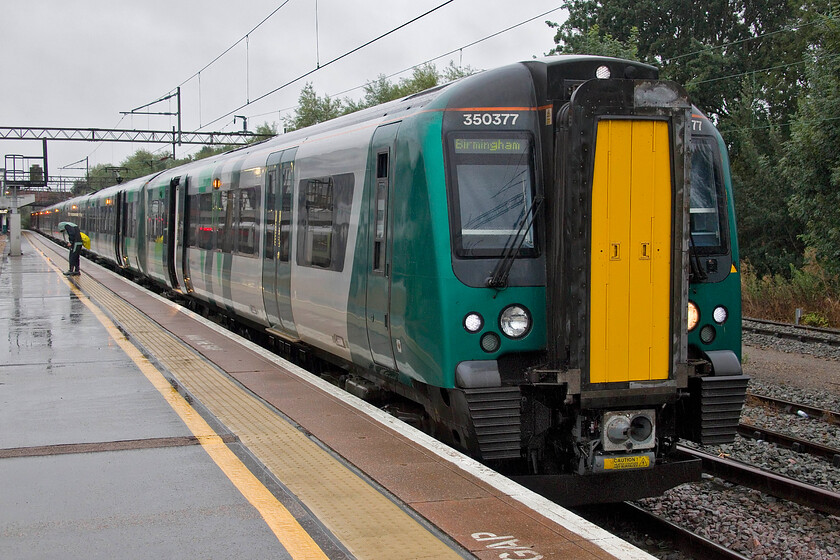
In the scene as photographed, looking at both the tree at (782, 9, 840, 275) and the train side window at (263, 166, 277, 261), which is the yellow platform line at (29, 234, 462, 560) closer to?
the train side window at (263, 166, 277, 261)

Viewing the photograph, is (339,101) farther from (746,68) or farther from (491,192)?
(491,192)

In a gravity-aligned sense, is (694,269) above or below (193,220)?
below

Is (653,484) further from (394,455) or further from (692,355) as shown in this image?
(394,455)

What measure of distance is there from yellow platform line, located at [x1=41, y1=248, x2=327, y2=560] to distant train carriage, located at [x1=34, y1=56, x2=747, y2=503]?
1541 mm

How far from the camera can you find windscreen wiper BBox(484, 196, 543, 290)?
642cm

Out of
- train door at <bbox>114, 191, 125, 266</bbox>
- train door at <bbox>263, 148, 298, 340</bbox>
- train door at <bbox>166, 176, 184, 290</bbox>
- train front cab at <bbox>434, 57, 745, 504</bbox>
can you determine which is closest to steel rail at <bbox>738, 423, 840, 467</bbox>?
train front cab at <bbox>434, 57, 745, 504</bbox>

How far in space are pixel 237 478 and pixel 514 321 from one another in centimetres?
220

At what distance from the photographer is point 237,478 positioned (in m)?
5.72

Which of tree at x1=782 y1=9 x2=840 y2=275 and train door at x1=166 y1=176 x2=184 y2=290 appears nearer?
train door at x1=166 y1=176 x2=184 y2=290

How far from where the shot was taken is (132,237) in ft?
87.4

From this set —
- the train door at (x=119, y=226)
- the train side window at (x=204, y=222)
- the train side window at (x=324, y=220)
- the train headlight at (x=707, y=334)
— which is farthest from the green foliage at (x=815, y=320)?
the train door at (x=119, y=226)

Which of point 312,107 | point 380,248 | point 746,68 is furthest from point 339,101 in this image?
point 380,248

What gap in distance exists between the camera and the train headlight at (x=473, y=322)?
6.40 meters

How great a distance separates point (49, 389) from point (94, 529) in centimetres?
448
